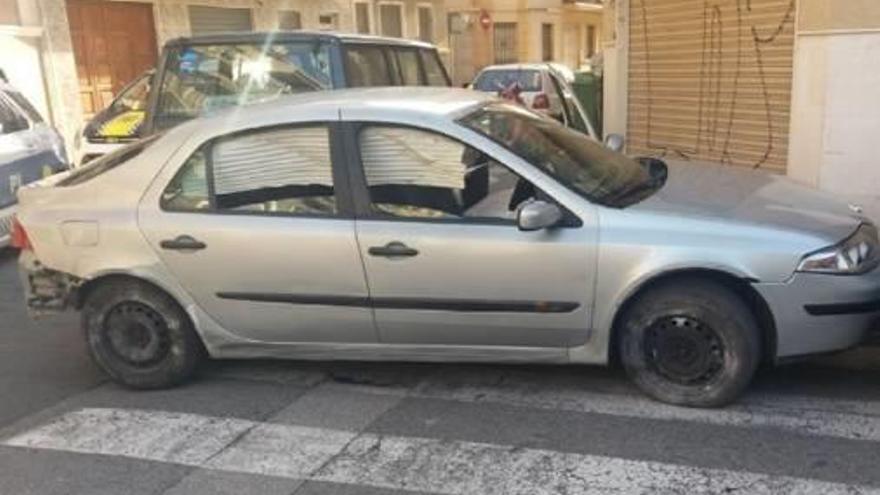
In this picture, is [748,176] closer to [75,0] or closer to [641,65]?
[641,65]

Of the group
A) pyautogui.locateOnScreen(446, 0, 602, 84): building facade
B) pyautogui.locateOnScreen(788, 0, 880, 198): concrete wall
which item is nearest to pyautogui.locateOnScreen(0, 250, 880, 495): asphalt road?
pyautogui.locateOnScreen(788, 0, 880, 198): concrete wall

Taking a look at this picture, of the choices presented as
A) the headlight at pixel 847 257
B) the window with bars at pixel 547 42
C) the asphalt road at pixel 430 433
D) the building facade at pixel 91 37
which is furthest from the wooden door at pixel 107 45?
the window with bars at pixel 547 42

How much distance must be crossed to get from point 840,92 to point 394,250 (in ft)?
15.5

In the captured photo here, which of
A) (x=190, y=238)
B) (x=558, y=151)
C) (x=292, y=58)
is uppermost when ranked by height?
(x=292, y=58)

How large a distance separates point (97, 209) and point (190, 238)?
0.58 metres

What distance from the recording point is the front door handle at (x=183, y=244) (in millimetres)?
4445

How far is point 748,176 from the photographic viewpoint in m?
4.82

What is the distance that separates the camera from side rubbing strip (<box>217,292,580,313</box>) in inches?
163

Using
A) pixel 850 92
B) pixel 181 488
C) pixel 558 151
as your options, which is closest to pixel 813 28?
pixel 850 92

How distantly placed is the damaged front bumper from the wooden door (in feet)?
35.9

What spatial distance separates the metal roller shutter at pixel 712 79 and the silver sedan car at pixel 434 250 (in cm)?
380

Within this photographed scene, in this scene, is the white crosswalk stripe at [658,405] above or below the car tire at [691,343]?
below

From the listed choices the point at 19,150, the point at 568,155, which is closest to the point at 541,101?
the point at 19,150

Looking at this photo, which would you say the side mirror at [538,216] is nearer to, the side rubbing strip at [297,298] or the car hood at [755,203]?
the car hood at [755,203]
